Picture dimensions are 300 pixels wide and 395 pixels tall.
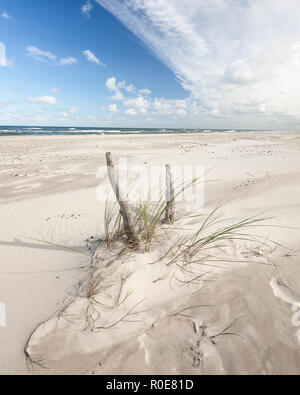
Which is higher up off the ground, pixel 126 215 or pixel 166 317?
pixel 126 215

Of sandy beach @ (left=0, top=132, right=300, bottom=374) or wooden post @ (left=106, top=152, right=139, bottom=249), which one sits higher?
wooden post @ (left=106, top=152, right=139, bottom=249)

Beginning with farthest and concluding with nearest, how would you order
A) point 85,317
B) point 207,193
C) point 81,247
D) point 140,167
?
1. point 140,167
2. point 207,193
3. point 81,247
4. point 85,317

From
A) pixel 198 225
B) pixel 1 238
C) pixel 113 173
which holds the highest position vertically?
pixel 113 173

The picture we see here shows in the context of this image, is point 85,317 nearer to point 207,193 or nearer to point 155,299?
point 155,299

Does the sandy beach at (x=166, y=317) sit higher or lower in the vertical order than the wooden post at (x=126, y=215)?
lower

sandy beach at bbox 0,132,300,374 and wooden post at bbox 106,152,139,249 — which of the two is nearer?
sandy beach at bbox 0,132,300,374

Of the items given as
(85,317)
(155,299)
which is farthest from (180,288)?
(85,317)

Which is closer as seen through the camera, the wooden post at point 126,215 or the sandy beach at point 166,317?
the sandy beach at point 166,317

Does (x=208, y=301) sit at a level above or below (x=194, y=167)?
below

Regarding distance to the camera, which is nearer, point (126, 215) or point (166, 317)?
point (166, 317)

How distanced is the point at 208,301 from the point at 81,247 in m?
2.27

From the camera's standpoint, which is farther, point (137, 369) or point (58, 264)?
point (58, 264)

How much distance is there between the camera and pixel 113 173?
8.41 ft
